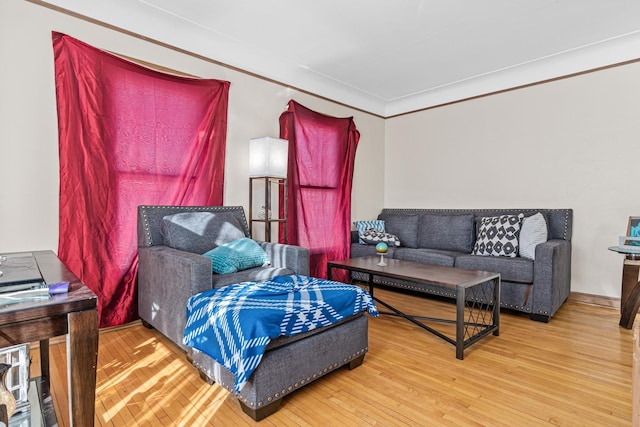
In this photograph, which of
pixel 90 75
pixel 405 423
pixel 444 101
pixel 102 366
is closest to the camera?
pixel 405 423

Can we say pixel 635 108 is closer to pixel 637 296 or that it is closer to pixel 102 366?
pixel 637 296

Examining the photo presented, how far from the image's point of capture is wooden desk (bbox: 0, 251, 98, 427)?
83cm

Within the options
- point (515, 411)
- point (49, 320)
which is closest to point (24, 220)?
point (49, 320)

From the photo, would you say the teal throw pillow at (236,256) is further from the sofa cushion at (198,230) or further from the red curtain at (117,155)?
the red curtain at (117,155)

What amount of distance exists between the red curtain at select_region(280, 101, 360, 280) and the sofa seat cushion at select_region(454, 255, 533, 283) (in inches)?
57.9

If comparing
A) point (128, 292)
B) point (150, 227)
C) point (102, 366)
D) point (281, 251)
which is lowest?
point (102, 366)

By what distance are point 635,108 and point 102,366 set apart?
475 centimetres

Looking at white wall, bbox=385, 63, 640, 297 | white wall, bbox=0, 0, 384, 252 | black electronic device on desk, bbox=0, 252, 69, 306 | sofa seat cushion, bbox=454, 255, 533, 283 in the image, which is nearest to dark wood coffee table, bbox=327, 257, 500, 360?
sofa seat cushion, bbox=454, 255, 533, 283

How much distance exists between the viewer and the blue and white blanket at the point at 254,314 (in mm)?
1483

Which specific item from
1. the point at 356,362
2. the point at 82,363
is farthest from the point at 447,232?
the point at 82,363

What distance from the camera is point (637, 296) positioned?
8.63ft

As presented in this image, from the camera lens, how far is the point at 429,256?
3621mm

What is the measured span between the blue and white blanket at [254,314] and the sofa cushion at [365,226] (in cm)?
235

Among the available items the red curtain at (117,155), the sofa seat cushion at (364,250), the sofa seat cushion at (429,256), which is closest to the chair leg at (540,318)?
the sofa seat cushion at (429,256)
